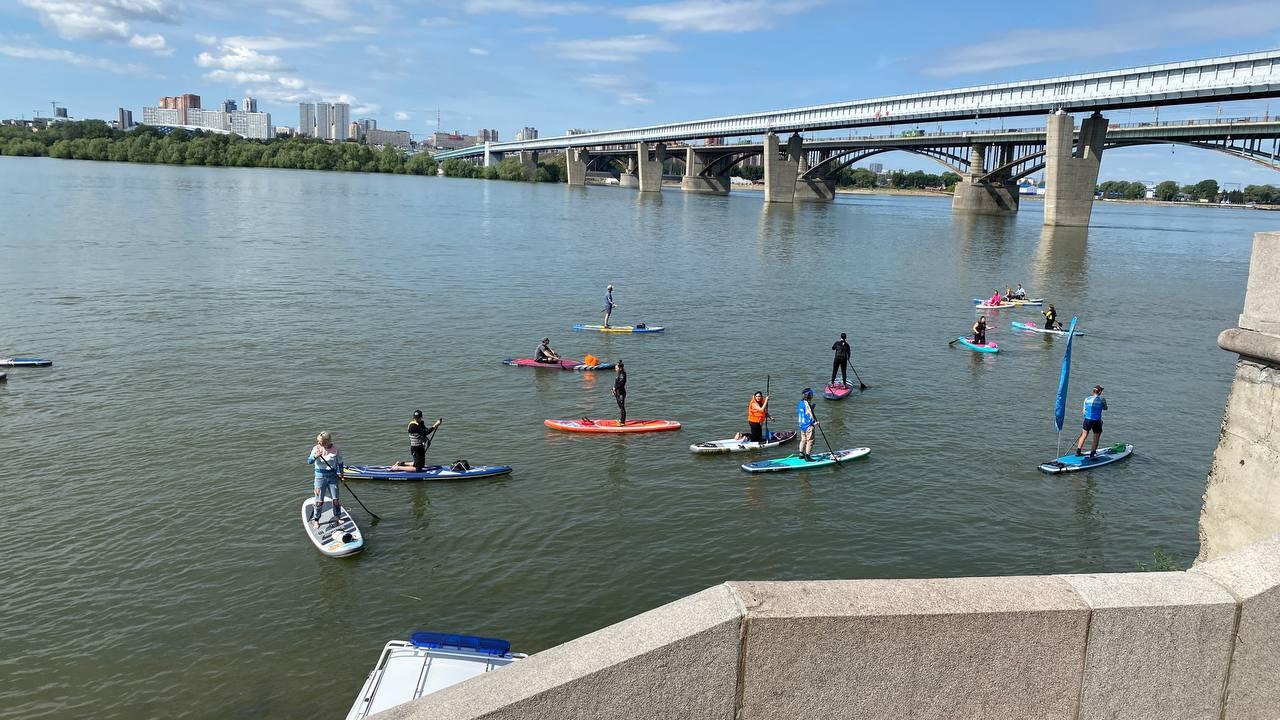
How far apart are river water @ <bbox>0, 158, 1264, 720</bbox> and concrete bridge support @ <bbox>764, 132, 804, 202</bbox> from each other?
110116mm

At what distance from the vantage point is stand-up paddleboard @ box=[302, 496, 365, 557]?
17.7 metres

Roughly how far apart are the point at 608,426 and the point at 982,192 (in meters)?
150

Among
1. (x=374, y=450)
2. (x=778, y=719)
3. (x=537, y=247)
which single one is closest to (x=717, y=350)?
(x=374, y=450)

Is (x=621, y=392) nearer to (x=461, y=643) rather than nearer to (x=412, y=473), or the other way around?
(x=412, y=473)

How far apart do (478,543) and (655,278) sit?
44917 millimetres

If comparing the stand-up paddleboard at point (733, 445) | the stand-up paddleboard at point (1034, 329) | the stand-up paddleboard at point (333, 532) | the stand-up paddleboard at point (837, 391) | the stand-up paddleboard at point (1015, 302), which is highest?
the stand-up paddleboard at point (1015, 302)

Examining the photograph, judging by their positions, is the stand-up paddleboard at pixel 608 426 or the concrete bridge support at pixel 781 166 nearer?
the stand-up paddleboard at pixel 608 426

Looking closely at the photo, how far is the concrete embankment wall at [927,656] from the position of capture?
4730mm

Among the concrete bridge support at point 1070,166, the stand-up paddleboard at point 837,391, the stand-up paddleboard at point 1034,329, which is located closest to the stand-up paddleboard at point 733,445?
the stand-up paddleboard at point 837,391

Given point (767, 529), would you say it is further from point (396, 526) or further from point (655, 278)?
point (655, 278)

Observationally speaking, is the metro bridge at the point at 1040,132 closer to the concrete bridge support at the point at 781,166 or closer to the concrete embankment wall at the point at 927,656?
the concrete bridge support at the point at 781,166

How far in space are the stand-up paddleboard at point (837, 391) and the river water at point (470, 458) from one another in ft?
2.36

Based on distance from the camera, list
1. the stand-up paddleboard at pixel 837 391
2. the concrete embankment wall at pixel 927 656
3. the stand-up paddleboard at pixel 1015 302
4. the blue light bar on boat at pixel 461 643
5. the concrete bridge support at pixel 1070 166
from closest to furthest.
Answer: the concrete embankment wall at pixel 927 656 → the blue light bar on boat at pixel 461 643 → the stand-up paddleboard at pixel 837 391 → the stand-up paddleboard at pixel 1015 302 → the concrete bridge support at pixel 1070 166

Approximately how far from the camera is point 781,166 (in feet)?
558
